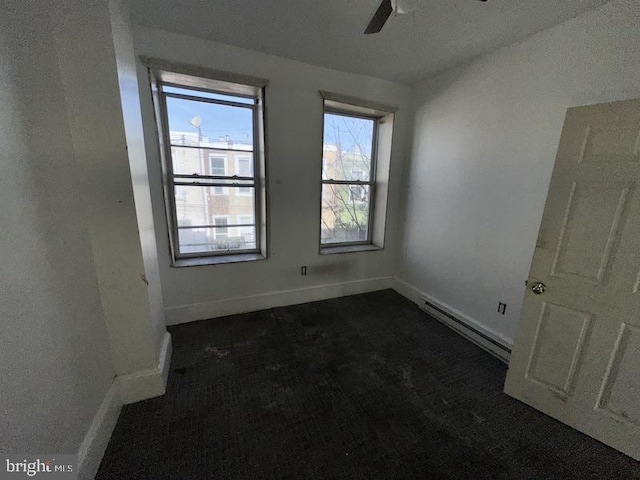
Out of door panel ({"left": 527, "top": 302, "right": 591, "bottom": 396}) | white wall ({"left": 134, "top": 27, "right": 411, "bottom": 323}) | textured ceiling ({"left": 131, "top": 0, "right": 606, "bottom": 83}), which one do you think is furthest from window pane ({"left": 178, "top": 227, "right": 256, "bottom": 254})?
door panel ({"left": 527, "top": 302, "right": 591, "bottom": 396})

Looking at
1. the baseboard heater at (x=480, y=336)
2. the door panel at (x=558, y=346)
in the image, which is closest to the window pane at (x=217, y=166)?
the baseboard heater at (x=480, y=336)

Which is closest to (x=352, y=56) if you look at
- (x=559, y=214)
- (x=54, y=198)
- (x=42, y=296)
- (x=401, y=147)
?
(x=401, y=147)

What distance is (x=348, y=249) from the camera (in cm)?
311

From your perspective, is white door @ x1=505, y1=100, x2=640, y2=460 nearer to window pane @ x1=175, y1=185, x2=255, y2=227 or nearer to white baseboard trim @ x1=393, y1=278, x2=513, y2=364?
white baseboard trim @ x1=393, y1=278, x2=513, y2=364

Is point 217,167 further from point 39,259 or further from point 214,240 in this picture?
point 39,259

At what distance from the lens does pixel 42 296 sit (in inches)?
37.0

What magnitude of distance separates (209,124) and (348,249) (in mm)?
2026

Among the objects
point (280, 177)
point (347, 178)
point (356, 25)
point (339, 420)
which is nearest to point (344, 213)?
point (347, 178)

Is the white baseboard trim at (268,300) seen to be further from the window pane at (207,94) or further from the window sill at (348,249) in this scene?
the window pane at (207,94)

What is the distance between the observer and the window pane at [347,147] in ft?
9.27

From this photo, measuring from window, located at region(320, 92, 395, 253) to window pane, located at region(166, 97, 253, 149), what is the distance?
2.83 feet

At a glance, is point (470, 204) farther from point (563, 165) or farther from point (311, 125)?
point (311, 125)

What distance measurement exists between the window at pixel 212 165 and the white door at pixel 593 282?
228cm

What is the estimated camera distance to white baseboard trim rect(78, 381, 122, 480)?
1.10 meters
